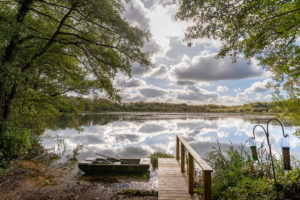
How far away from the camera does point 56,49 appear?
257 inches

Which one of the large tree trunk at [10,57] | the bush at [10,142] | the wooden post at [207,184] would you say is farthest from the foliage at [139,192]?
the large tree trunk at [10,57]

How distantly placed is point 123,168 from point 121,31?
641cm

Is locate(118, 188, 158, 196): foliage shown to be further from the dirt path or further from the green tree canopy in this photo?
the green tree canopy

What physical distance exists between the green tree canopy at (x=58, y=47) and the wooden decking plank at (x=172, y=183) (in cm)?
395

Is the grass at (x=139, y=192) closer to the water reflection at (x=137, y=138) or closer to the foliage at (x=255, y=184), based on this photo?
the foliage at (x=255, y=184)

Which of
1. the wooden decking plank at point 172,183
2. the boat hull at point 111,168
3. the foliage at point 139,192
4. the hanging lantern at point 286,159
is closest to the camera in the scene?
the hanging lantern at point 286,159

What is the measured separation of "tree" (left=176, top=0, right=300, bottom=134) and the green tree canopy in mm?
2160

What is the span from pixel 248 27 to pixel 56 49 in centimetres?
731

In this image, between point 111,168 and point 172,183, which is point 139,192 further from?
point 111,168

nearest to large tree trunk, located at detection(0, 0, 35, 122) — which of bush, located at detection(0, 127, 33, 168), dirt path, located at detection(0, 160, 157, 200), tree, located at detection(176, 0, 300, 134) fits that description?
bush, located at detection(0, 127, 33, 168)

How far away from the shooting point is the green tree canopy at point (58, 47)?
5.18 m

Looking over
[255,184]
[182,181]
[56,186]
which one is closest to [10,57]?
[56,186]

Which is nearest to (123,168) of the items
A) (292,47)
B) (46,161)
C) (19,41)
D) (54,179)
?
(54,179)

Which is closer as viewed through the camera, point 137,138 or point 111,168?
point 111,168
